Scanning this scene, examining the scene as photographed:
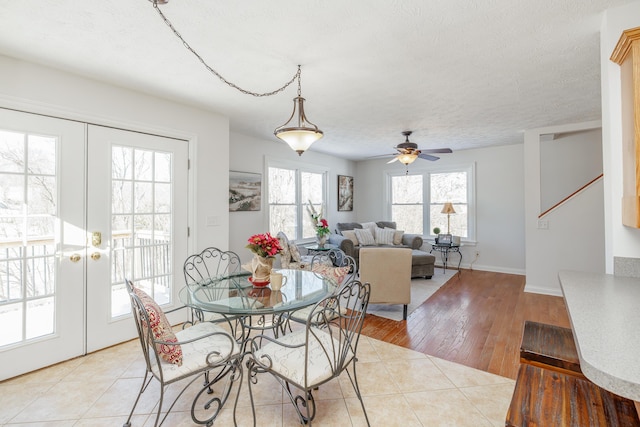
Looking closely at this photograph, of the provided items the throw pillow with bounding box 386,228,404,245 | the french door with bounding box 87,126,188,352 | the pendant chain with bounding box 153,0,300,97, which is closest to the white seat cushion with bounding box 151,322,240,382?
the french door with bounding box 87,126,188,352

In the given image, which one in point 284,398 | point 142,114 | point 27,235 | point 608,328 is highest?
point 142,114

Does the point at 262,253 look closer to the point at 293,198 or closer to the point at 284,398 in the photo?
the point at 284,398

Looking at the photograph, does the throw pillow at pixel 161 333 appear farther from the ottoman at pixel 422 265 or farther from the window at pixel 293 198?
the ottoman at pixel 422 265

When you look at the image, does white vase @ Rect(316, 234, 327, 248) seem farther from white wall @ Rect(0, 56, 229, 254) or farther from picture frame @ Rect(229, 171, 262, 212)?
white wall @ Rect(0, 56, 229, 254)

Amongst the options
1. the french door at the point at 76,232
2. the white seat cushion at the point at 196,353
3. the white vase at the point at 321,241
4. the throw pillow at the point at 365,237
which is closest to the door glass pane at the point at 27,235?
the french door at the point at 76,232

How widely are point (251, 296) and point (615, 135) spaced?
2528mm

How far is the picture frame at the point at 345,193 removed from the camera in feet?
22.9

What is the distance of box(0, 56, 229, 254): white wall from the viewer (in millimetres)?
2285

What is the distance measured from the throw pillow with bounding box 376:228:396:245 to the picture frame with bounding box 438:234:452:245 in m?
0.93

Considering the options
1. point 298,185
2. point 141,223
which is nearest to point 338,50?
point 141,223

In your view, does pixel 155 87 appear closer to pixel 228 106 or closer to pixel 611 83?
pixel 228 106

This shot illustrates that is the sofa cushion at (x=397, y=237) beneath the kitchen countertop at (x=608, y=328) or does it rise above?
beneath

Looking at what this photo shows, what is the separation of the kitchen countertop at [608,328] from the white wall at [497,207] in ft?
14.5

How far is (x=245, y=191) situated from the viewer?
4711 mm
